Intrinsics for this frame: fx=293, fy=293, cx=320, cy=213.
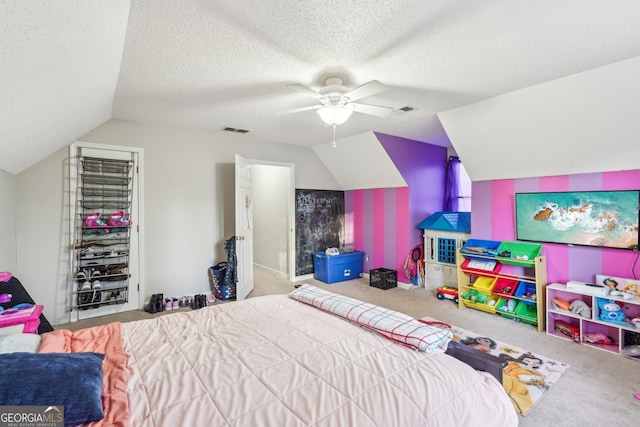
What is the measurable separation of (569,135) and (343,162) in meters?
3.05

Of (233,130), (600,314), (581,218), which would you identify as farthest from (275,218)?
(600,314)

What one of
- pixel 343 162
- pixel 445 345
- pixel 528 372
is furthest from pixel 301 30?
pixel 343 162

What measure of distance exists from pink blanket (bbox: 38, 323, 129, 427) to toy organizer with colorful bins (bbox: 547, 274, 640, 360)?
3.69m

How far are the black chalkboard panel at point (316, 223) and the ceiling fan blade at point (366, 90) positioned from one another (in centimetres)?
297

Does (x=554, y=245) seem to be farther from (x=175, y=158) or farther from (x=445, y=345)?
(x=175, y=158)

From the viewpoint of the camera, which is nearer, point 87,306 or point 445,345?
point 445,345

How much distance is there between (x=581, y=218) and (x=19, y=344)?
4525 millimetres

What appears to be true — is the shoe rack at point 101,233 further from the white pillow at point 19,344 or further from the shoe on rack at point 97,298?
the white pillow at point 19,344

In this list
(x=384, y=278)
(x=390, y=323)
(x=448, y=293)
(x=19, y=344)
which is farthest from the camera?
(x=384, y=278)

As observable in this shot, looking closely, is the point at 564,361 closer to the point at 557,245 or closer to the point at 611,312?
the point at 611,312

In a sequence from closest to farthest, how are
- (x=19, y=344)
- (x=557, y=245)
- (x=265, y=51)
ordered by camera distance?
1. (x=19, y=344)
2. (x=265, y=51)
3. (x=557, y=245)

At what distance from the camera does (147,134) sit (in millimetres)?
3736

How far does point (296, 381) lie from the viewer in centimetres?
124

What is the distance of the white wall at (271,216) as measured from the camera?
541cm
